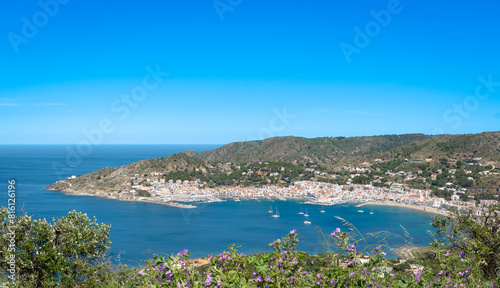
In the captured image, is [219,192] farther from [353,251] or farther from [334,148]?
[353,251]

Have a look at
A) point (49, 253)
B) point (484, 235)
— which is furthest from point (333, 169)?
point (49, 253)

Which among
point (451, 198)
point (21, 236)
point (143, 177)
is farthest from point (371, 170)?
point (21, 236)

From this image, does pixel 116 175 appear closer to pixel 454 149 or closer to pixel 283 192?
pixel 283 192

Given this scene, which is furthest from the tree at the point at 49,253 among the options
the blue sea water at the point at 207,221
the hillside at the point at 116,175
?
the hillside at the point at 116,175

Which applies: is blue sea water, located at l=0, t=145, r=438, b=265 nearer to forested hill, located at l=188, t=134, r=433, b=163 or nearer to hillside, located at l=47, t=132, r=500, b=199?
hillside, located at l=47, t=132, r=500, b=199

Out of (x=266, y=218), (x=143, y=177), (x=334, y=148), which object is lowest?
(x=266, y=218)

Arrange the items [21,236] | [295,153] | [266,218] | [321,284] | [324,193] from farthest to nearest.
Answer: [295,153] → [324,193] → [266,218] → [21,236] → [321,284]
